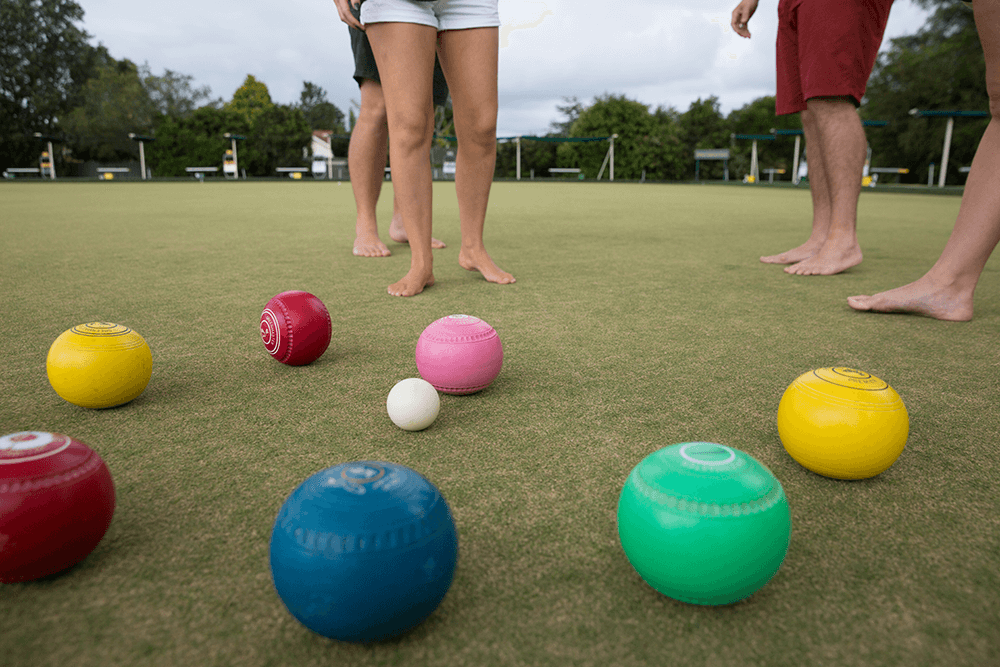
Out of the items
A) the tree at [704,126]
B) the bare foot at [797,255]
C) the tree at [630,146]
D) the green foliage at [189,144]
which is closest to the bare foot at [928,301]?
the bare foot at [797,255]

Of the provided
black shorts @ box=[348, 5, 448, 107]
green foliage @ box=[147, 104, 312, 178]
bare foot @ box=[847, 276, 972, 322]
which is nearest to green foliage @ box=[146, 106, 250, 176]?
green foliage @ box=[147, 104, 312, 178]

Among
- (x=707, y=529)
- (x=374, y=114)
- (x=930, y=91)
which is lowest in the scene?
(x=707, y=529)

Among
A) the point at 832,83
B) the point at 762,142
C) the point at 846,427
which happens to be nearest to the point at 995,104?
the point at 832,83

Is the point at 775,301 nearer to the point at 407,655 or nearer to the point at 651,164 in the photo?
the point at 407,655

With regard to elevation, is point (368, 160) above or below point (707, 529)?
above

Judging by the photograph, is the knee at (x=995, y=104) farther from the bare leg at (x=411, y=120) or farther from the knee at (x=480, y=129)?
the bare leg at (x=411, y=120)

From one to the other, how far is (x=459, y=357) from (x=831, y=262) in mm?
3024

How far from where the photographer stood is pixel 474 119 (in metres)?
3.42

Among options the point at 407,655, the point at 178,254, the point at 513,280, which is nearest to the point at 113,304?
the point at 178,254

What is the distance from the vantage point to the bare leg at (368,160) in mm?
4441

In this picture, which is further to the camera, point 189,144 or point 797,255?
point 189,144

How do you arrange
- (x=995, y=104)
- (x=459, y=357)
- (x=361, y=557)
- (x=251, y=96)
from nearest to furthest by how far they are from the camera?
1. (x=361, y=557)
2. (x=459, y=357)
3. (x=995, y=104)
4. (x=251, y=96)

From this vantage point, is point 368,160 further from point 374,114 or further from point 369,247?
point 369,247

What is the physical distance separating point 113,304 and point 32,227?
4.21 metres
